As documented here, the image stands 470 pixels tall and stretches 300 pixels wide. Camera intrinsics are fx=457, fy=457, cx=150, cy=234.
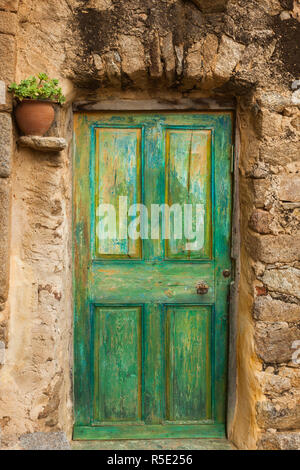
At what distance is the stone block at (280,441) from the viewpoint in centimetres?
253

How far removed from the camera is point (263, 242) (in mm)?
2551

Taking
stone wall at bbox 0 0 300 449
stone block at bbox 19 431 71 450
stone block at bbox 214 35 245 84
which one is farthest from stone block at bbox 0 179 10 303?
stone block at bbox 214 35 245 84

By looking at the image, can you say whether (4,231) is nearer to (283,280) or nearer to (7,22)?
(7,22)

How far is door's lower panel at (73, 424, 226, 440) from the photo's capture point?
2.77 metres

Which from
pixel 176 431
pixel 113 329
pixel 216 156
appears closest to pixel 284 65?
pixel 216 156

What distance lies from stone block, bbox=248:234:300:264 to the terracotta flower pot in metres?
1.32

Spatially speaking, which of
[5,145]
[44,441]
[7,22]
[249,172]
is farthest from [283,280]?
[7,22]

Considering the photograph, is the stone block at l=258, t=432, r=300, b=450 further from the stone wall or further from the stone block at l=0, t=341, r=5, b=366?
the stone block at l=0, t=341, r=5, b=366

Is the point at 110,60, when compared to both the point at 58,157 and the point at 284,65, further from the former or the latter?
the point at 284,65

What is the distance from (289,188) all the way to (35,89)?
1474 mm

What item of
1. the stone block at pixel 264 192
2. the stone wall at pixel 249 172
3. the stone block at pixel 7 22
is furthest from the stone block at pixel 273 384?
the stone block at pixel 7 22

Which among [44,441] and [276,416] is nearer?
[44,441]

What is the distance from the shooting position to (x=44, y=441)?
2363 millimetres

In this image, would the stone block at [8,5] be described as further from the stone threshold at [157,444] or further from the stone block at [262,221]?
the stone threshold at [157,444]
